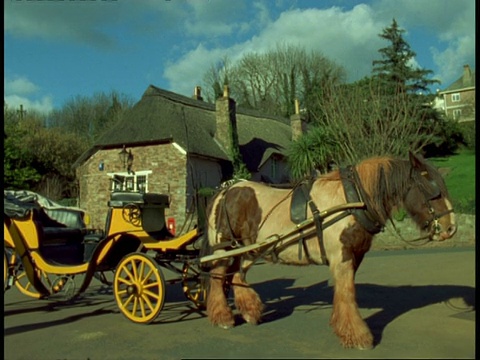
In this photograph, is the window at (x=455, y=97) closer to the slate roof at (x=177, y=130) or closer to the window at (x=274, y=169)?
the slate roof at (x=177, y=130)

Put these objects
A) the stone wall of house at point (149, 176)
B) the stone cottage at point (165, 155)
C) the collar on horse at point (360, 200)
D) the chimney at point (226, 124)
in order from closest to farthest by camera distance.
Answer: the collar on horse at point (360, 200) < the stone wall of house at point (149, 176) < the stone cottage at point (165, 155) < the chimney at point (226, 124)

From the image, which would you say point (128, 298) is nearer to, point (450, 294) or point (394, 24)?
point (450, 294)

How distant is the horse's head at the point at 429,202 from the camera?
4.50 meters

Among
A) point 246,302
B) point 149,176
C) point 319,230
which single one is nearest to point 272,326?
point 246,302

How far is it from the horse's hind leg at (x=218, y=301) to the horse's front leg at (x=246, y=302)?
0.62ft

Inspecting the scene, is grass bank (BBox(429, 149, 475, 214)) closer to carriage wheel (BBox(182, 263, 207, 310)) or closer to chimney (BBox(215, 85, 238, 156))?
carriage wheel (BBox(182, 263, 207, 310))

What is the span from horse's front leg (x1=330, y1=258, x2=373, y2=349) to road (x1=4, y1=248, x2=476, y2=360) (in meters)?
0.11

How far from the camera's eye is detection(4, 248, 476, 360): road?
166 inches

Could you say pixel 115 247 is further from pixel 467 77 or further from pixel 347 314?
pixel 467 77

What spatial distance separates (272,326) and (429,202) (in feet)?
7.20

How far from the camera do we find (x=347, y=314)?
14.0 ft

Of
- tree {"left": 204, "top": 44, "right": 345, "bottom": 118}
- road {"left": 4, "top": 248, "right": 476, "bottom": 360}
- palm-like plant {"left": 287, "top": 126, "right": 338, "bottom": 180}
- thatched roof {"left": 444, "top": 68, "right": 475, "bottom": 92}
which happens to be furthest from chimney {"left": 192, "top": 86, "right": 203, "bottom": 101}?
thatched roof {"left": 444, "top": 68, "right": 475, "bottom": 92}

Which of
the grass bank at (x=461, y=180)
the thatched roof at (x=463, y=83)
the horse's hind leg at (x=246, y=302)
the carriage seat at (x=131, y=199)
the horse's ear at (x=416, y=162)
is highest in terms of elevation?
the thatched roof at (x=463, y=83)

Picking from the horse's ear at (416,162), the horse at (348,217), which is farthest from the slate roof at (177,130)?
the horse's ear at (416,162)
